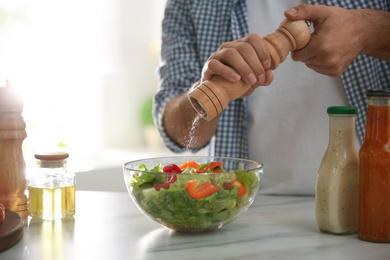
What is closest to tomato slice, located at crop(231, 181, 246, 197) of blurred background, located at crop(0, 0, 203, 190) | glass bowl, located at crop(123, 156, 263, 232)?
glass bowl, located at crop(123, 156, 263, 232)

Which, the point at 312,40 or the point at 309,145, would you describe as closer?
the point at 312,40

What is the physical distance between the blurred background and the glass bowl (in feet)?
6.98

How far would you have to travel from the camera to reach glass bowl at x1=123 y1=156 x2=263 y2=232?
894 millimetres

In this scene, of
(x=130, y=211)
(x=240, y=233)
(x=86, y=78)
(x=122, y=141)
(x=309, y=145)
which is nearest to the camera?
(x=240, y=233)

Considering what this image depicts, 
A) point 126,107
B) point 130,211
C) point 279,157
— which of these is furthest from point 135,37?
point 130,211

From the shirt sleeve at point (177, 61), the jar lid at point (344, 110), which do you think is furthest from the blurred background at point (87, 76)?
the jar lid at point (344, 110)

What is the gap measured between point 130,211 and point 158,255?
13.3 inches

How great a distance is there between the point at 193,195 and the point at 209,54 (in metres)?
0.84

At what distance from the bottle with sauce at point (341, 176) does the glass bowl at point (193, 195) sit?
13cm

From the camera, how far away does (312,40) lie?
1.05 metres

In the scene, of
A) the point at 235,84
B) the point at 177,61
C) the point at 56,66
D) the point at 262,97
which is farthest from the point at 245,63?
the point at 56,66

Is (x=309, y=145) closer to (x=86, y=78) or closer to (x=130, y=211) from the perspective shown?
(x=130, y=211)

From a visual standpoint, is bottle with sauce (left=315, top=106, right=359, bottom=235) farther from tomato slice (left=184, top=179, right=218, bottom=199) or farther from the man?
the man

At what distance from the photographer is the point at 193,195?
887mm
